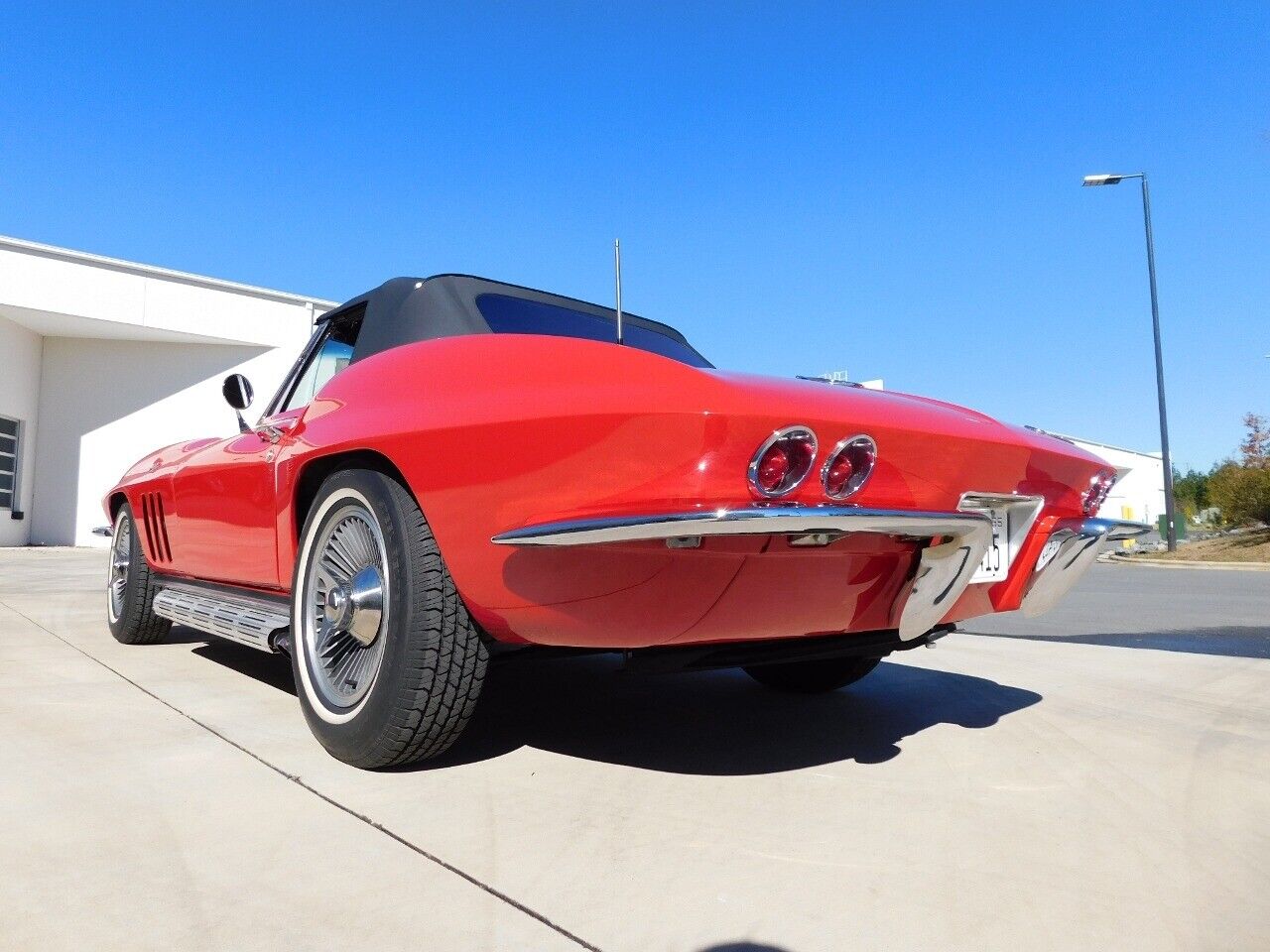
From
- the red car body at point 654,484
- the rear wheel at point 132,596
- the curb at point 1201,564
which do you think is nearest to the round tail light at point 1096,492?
the red car body at point 654,484

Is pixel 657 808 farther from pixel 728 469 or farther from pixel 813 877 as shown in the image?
pixel 728 469

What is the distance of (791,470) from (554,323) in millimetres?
1198

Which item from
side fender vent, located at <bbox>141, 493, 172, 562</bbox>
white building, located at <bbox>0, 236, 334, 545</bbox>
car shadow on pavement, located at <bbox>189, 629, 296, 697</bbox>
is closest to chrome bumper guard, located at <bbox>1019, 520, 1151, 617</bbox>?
car shadow on pavement, located at <bbox>189, 629, 296, 697</bbox>

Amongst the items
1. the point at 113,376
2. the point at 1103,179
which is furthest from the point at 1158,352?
the point at 113,376

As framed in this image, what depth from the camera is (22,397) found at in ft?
57.2

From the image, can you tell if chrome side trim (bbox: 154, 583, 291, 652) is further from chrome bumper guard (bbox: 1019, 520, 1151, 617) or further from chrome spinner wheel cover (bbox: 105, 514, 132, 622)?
chrome bumper guard (bbox: 1019, 520, 1151, 617)

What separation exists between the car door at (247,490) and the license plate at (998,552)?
199 cm

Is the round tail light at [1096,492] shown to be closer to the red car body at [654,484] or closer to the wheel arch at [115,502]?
the red car body at [654,484]

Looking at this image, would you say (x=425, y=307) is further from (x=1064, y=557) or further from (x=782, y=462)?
(x=1064, y=557)

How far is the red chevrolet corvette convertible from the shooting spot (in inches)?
66.3

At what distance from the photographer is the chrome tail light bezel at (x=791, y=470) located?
5.51 feet

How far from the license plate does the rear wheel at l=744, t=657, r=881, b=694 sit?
858mm

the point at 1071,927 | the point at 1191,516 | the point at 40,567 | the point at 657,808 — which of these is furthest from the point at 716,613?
the point at 1191,516

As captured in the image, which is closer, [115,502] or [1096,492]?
[1096,492]
